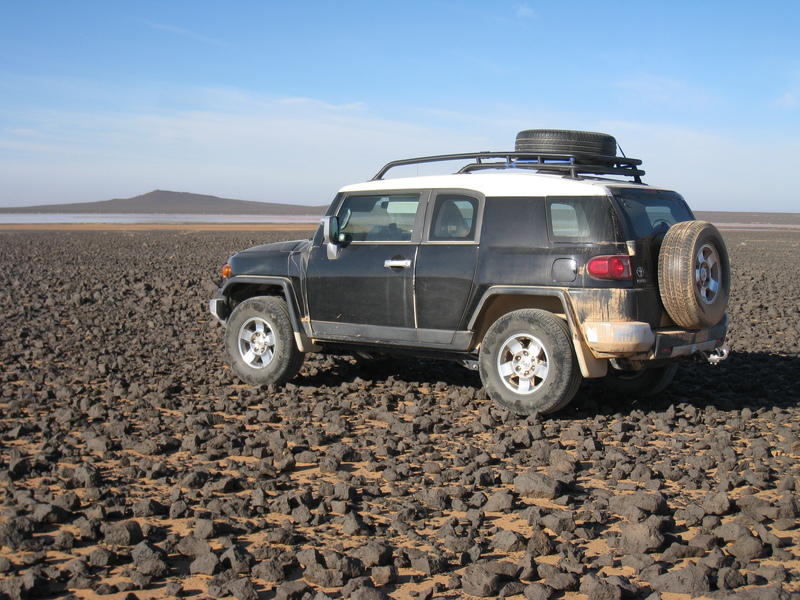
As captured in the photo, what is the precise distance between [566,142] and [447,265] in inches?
66.2

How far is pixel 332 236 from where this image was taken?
791 centimetres

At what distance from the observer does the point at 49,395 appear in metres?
7.58

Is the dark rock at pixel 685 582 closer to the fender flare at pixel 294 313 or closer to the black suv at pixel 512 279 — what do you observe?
the black suv at pixel 512 279

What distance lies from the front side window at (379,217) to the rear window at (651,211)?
1.91 m

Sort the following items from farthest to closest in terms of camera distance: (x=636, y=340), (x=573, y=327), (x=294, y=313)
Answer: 1. (x=294, y=313)
2. (x=573, y=327)
3. (x=636, y=340)

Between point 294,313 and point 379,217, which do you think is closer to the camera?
point 379,217

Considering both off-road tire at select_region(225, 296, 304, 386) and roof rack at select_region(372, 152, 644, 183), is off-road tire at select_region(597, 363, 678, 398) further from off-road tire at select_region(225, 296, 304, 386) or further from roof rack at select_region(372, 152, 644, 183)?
off-road tire at select_region(225, 296, 304, 386)

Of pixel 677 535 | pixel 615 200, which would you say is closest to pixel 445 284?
pixel 615 200

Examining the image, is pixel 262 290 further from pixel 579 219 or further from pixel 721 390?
pixel 721 390

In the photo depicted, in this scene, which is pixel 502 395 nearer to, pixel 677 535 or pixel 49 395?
pixel 677 535

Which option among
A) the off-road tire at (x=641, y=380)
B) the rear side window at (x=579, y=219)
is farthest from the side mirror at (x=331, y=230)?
the off-road tire at (x=641, y=380)

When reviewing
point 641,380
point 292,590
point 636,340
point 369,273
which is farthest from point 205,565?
point 641,380

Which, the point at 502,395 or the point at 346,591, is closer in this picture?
the point at 346,591

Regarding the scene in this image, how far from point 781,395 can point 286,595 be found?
5.95m
